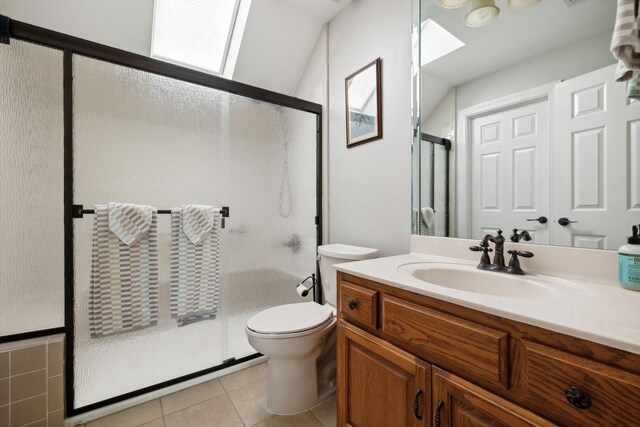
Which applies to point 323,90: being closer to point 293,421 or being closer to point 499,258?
point 499,258

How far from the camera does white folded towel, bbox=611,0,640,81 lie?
713 millimetres

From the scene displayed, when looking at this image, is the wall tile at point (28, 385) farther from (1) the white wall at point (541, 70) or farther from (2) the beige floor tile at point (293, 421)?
(1) the white wall at point (541, 70)

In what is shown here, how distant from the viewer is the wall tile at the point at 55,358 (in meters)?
1.22

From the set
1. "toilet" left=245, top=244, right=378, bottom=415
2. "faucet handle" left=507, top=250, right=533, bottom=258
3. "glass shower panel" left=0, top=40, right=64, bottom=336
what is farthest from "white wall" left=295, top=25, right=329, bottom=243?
"glass shower panel" left=0, top=40, right=64, bottom=336

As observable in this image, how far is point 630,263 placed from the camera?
74 cm

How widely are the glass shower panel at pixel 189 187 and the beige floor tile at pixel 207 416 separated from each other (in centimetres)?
25

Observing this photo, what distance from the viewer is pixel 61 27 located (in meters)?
1.69

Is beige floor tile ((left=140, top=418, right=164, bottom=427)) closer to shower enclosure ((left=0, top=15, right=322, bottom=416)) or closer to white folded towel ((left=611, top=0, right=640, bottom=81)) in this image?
shower enclosure ((left=0, top=15, right=322, bottom=416))

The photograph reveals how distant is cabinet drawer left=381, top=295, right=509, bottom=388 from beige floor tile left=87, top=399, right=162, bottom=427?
1351 millimetres

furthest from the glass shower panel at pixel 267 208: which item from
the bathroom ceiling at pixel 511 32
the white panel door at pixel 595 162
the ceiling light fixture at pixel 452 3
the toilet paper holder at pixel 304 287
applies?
the white panel door at pixel 595 162

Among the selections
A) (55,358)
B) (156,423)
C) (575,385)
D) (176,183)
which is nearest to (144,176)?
(176,183)

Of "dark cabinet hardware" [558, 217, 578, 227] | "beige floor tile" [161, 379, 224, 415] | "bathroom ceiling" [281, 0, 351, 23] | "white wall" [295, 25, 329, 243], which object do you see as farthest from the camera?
"white wall" [295, 25, 329, 243]

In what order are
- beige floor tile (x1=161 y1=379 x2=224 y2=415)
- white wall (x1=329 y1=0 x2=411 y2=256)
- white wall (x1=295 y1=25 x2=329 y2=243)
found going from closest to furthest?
beige floor tile (x1=161 y1=379 x2=224 y2=415) → white wall (x1=329 y1=0 x2=411 y2=256) → white wall (x1=295 y1=25 x2=329 y2=243)

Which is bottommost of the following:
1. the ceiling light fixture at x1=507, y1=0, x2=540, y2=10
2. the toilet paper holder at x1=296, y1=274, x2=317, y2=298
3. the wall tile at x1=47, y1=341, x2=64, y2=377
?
the wall tile at x1=47, y1=341, x2=64, y2=377
